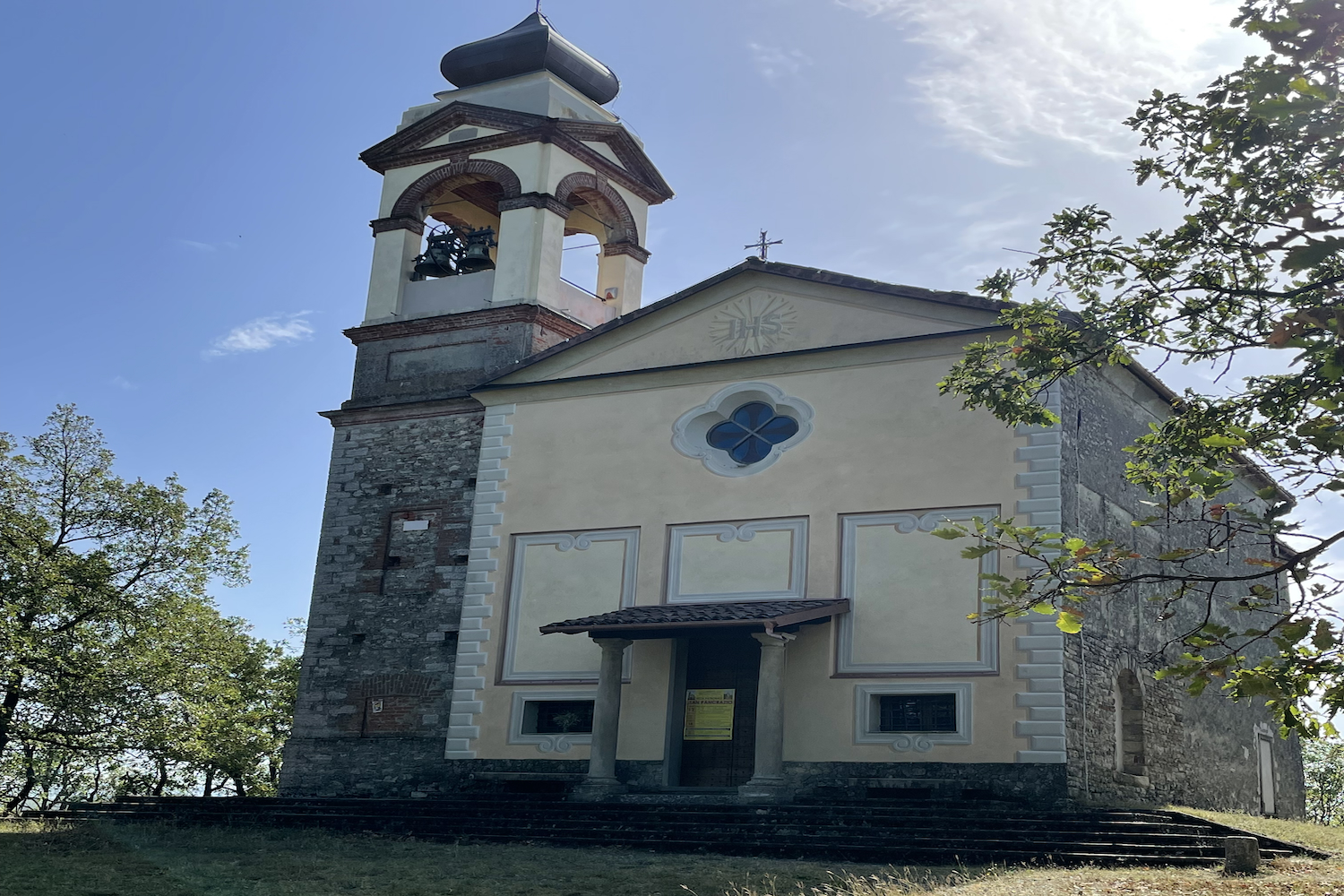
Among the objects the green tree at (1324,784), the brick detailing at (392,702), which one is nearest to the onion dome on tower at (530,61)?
the brick detailing at (392,702)

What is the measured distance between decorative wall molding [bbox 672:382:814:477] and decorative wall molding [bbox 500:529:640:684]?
1477 mm

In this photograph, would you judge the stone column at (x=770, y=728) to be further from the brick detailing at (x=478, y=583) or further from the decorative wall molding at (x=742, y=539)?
the brick detailing at (x=478, y=583)

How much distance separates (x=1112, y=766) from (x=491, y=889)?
8938 millimetres

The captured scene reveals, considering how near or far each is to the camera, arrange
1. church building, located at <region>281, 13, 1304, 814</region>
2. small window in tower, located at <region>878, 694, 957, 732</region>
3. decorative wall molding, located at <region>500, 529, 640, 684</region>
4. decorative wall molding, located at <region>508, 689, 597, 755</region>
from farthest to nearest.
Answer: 1. decorative wall molding, located at <region>500, 529, 640, 684</region>
2. decorative wall molding, located at <region>508, 689, 597, 755</region>
3. church building, located at <region>281, 13, 1304, 814</region>
4. small window in tower, located at <region>878, 694, 957, 732</region>

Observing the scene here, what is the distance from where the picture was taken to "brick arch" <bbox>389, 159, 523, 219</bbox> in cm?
2314

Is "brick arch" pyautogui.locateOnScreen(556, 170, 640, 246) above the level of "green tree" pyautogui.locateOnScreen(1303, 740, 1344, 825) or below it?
above

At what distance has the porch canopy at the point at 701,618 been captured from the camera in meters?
16.8

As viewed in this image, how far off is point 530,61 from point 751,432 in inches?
351

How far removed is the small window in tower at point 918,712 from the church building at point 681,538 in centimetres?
3

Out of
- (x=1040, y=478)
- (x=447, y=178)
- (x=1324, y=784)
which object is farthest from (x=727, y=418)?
(x=1324, y=784)

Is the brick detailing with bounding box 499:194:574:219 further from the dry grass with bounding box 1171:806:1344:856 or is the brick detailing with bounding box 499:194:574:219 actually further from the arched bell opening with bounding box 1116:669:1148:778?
the dry grass with bounding box 1171:806:1344:856

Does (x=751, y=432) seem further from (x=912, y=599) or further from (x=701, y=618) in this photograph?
(x=912, y=599)

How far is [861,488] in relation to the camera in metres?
18.1

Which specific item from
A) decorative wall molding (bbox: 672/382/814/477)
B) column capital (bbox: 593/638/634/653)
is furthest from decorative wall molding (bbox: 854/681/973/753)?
decorative wall molding (bbox: 672/382/814/477)
